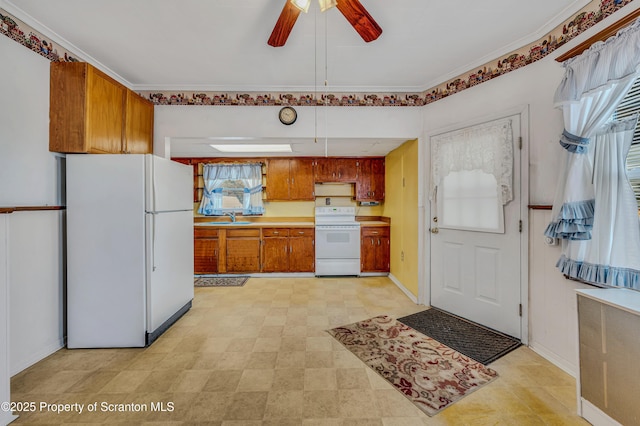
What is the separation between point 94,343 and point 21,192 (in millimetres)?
1351

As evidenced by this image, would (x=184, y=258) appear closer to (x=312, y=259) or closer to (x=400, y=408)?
(x=312, y=259)

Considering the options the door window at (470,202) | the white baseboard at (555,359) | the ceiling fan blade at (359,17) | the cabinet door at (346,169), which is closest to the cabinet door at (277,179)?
the cabinet door at (346,169)

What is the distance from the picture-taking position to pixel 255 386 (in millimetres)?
1709

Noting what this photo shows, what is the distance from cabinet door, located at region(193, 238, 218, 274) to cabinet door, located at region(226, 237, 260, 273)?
0.24m

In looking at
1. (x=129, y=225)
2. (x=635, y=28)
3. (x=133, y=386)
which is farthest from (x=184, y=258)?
(x=635, y=28)

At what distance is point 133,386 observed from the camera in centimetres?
171

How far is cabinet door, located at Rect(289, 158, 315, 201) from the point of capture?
14.9 ft

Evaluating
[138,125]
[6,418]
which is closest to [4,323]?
[6,418]

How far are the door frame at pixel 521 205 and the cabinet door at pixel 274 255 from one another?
2.19m

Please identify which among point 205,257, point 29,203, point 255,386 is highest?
point 29,203

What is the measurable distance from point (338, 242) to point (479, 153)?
2.43 metres

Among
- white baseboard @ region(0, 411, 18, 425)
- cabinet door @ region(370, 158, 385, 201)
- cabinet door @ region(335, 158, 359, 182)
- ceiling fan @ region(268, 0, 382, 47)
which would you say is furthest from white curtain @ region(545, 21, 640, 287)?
white baseboard @ region(0, 411, 18, 425)

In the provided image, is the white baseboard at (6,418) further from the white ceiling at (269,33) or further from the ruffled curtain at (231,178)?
the ruffled curtain at (231,178)

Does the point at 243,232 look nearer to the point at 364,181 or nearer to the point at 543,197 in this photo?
the point at 364,181
